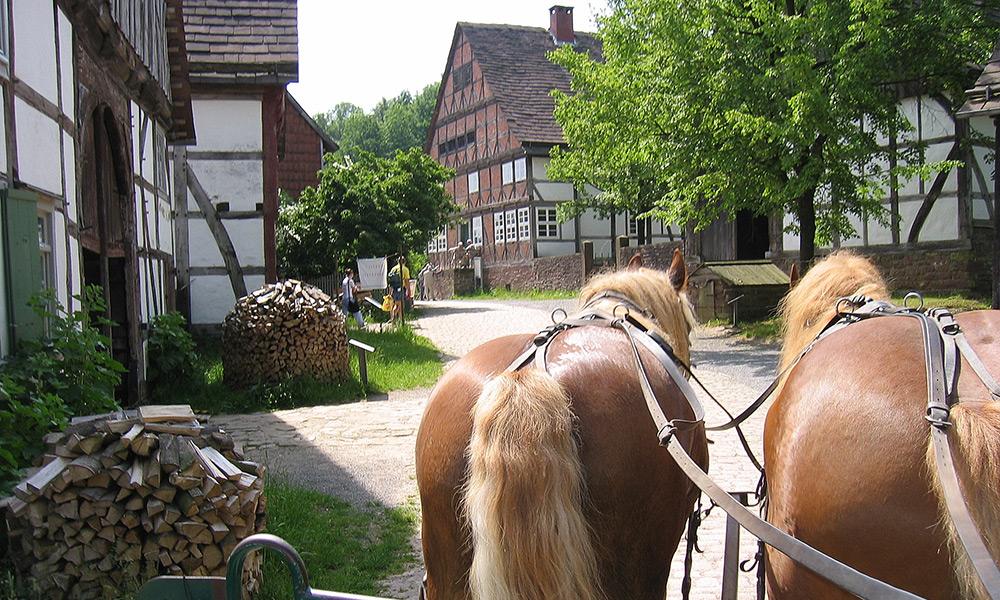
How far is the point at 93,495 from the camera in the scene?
389 cm

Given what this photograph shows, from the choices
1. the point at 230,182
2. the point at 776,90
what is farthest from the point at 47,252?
the point at 776,90

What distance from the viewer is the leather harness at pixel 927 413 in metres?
2.04

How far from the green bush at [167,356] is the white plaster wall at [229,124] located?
198 inches

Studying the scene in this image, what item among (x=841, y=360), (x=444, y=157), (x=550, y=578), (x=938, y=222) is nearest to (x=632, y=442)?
(x=550, y=578)

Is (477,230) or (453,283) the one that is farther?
(477,230)

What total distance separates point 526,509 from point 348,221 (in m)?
22.4

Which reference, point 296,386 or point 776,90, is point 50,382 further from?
point 776,90

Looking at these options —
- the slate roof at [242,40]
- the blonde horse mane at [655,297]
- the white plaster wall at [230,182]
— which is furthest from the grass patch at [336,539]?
the slate roof at [242,40]

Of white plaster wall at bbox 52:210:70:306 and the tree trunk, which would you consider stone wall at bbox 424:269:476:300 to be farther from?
white plaster wall at bbox 52:210:70:306

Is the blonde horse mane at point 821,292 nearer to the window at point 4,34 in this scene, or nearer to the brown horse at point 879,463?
the brown horse at point 879,463

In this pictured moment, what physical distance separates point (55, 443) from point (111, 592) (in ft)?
2.51

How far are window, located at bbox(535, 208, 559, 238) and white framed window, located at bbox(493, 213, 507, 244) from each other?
2413mm

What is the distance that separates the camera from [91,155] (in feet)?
28.6

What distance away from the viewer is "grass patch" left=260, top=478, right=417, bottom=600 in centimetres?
456
